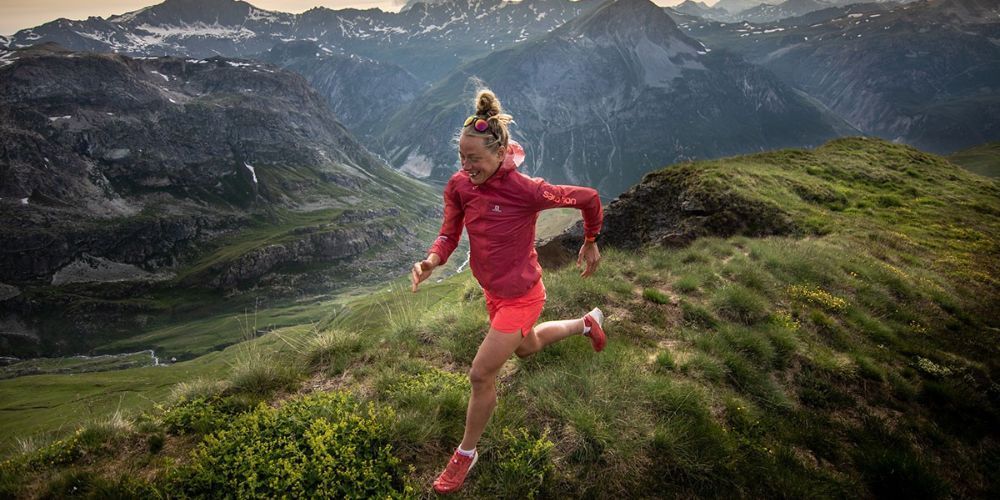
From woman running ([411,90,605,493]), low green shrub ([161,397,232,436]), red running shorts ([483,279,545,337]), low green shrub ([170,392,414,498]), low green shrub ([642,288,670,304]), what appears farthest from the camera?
low green shrub ([642,288,670,304])

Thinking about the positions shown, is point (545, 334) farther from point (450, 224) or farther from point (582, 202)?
point (450, 224)

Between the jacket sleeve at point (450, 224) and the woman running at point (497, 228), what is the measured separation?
15 millimetres

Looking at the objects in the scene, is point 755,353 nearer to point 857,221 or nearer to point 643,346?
point 643,346

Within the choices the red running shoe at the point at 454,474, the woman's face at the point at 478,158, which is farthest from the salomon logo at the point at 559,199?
the red running shoe at the point at 454,474

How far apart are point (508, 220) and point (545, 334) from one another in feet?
6.14

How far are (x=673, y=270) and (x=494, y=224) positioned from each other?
279 inches

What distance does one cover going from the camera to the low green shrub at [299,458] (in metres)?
4.79

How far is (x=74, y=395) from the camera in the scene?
117m

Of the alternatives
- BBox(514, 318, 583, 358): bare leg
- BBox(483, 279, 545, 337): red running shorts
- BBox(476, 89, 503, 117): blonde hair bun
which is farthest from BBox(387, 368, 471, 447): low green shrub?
BBox(476, 89, 503, 117): blonde hair bun

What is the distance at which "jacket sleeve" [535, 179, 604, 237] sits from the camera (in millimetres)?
5727

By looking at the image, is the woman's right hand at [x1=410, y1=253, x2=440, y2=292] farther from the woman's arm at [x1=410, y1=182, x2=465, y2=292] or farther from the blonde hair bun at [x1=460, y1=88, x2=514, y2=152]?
the blonde hair bun at [x1=460, y1=88, x2=514, y2=152]

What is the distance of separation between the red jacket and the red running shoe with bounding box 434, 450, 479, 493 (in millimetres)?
2002

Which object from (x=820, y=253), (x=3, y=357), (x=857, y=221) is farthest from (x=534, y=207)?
(x=3, y=357)

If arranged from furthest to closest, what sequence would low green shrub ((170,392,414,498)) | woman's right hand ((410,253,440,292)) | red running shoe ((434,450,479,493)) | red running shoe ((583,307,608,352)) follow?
red running shoe ((583,307,608,352)), woman's right hand ((410,253,440,292)), red running shoe ((434,450,479,493)), low green shrub ((170,392,414,498))
